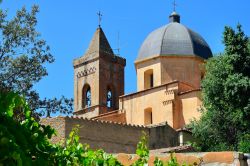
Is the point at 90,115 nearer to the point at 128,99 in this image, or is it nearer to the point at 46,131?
the point at 128,99

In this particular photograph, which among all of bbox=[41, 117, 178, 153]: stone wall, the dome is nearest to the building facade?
the dome

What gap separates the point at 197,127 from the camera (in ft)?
86.9

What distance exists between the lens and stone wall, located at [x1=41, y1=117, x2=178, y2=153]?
1958 centimetres

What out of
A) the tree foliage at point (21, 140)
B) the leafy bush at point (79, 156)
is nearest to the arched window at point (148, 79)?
the leafy bush at point (79, 156)

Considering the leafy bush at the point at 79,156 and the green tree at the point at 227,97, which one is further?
the green tree at the point at 227,97

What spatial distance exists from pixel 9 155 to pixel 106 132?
19085mm

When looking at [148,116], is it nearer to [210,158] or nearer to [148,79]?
[148,79]

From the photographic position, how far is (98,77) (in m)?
41.4

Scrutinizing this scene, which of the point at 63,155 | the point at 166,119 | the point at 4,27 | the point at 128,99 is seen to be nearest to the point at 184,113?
the point at 166,119

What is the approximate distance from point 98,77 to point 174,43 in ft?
27.9

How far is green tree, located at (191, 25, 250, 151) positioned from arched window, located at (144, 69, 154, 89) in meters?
Result: 8.21

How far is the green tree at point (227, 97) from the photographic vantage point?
2270 cm

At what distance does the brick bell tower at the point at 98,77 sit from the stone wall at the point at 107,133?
16.5 m

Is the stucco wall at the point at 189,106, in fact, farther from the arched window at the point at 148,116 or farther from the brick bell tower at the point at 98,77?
the brick bell tower at the point at 98,77
